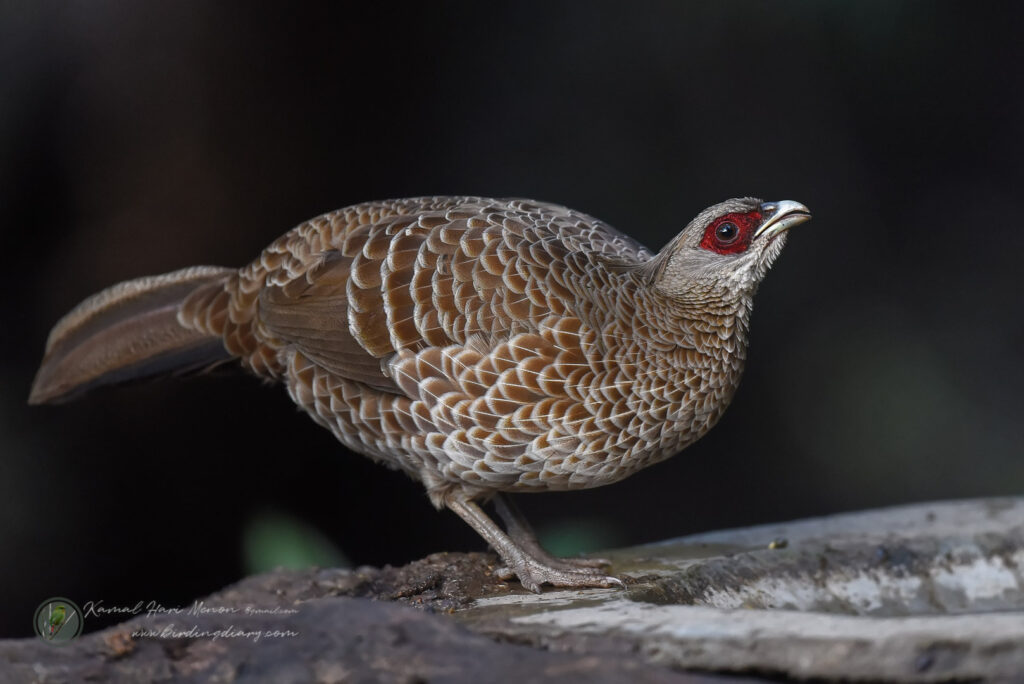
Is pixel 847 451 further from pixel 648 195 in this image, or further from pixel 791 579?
pixel 791 579

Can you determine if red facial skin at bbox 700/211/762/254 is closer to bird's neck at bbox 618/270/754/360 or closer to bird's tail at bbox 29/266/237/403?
bird's neck at bbox 618/270/754/360

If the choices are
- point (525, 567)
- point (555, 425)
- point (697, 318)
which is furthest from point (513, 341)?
point (525, 567)

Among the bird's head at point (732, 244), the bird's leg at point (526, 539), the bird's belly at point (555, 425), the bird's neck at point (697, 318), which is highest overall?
the bird's head at point (732, 244)

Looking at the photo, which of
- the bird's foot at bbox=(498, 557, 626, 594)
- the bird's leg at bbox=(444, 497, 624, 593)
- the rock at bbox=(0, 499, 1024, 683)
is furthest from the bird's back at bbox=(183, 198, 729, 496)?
the rock at bbox=(0, 499, 1024, 683)

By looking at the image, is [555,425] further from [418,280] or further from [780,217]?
[780,217]

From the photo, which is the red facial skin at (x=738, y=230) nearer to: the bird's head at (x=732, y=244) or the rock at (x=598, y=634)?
the bird's head at (x=732, y=244)

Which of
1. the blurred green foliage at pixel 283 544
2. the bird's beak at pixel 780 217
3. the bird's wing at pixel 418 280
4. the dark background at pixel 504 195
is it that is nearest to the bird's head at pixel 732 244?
the bird's beak at pixel 780 217

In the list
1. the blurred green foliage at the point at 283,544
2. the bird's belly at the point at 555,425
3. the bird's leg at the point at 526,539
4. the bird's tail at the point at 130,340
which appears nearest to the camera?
the bird's belly at the point at 555,425
